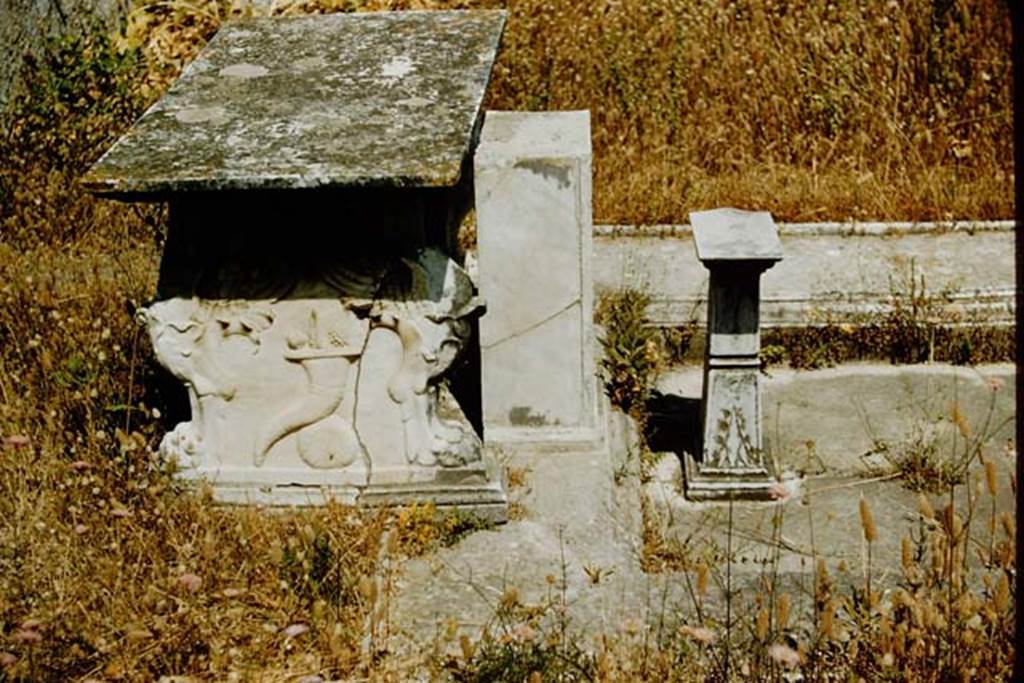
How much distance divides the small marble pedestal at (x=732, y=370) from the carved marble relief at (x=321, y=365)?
947mm

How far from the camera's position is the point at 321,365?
14.6ft

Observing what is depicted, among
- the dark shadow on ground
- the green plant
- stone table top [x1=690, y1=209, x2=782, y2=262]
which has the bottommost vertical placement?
the dark shadow on ground

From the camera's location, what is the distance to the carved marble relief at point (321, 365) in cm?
441

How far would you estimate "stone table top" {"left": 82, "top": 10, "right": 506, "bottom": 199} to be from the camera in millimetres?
4066

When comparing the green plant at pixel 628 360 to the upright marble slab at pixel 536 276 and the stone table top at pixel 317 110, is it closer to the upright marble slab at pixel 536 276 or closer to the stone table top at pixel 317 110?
the upright marble slab at pixel 536 276

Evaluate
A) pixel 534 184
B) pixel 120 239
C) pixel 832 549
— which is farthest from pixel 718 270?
pixel 120 239

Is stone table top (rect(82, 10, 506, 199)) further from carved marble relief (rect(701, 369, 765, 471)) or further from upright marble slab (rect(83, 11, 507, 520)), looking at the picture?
carved marble relief (rect(701, 369, 765, 471))

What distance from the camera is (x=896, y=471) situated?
5.20 metres

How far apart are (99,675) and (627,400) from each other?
263 centimetres

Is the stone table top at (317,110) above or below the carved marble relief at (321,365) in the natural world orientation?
above

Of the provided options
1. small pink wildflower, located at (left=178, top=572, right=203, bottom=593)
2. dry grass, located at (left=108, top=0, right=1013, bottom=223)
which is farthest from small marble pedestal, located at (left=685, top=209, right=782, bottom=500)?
dry grass, located at (left=108, top=0, right=1013, bottom=223)

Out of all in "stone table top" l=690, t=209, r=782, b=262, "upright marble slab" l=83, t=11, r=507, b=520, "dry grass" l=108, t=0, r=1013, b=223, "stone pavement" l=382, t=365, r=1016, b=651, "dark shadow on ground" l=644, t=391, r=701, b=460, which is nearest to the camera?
"stone pavement" l=382, t=365, r=1016, b=651

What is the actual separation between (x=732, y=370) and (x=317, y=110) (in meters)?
1.69

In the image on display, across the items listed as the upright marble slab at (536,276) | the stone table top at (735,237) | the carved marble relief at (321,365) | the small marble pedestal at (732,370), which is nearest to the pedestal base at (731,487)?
the small marble pedestal at (732,370)
